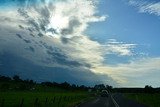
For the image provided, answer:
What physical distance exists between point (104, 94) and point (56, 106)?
167ft

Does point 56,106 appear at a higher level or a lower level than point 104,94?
lower

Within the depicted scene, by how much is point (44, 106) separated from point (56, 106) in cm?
264

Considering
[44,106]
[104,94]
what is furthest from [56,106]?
[104,94]

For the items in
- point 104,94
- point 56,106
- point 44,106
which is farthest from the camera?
point 104,94

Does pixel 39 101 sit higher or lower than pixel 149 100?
lower

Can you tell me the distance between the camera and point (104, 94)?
8744 cm

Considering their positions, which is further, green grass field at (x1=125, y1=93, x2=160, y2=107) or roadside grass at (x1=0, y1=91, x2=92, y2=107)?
green grass field at (x1=125, y1=93, x2=160, y2=107)

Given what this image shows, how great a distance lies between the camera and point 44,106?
35.1 meters

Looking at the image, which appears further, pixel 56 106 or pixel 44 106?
pixel 56 106

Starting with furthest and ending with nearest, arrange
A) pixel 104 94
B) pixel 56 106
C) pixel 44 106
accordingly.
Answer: pixel 104 94, pixel 56 106, pixel 44 106

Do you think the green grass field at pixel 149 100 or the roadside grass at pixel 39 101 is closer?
the roadside grass at pixel 39 101

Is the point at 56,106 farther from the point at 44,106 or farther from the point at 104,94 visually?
the point at 104,94

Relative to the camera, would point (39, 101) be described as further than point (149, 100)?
No

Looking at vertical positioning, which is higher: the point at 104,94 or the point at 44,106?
the point at 104,94
